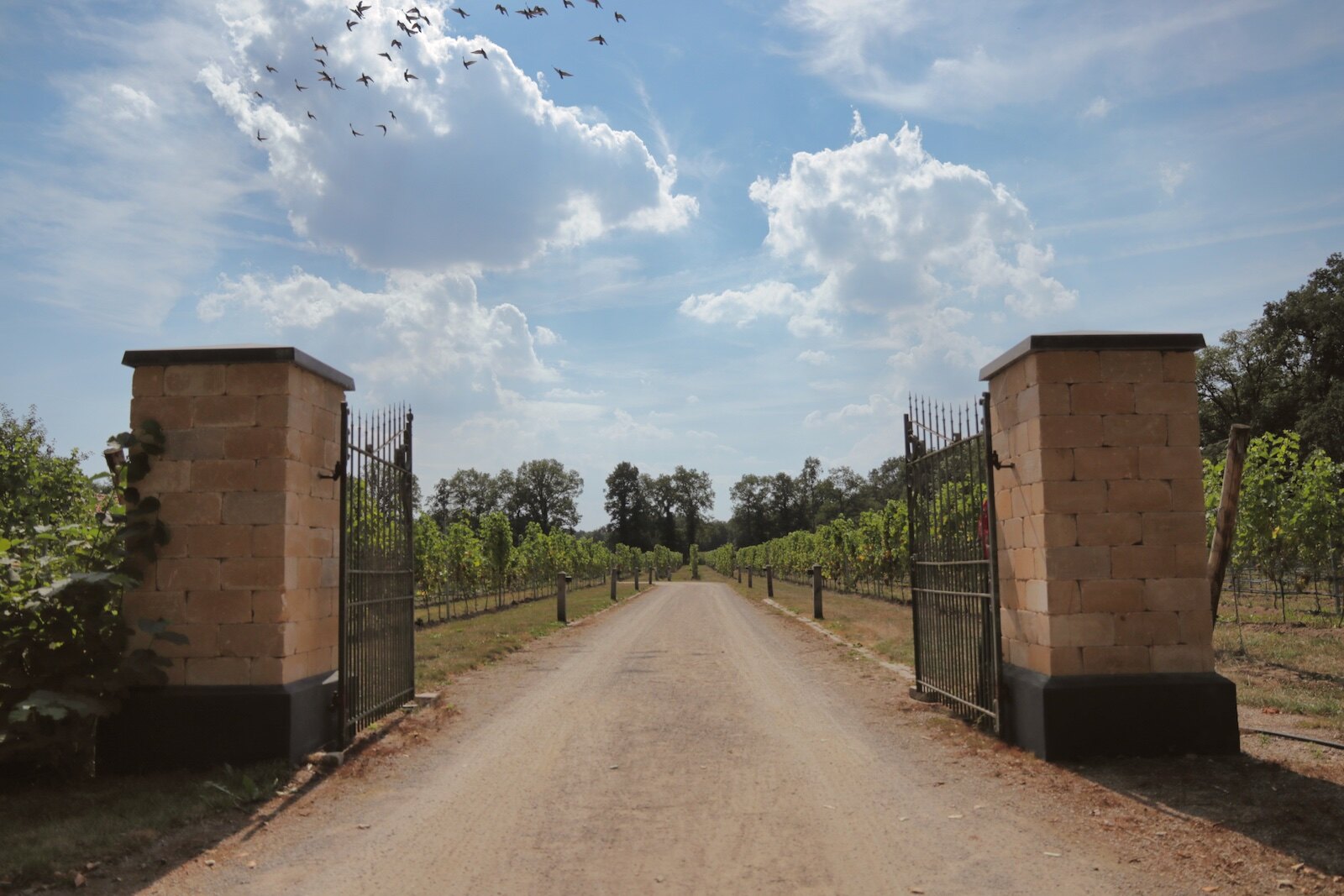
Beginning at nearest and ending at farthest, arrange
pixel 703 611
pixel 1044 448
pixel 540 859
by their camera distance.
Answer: pixel 540 859 → pixel 1044 448 → pixel 703 611

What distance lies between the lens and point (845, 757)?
273 inches

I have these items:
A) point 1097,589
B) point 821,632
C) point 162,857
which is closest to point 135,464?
point 162,857

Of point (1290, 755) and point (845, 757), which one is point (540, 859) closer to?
point (845, 757)

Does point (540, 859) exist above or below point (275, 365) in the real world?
below

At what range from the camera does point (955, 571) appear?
840 cm

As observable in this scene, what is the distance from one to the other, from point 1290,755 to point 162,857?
7.44m

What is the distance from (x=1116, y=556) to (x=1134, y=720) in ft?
3.91

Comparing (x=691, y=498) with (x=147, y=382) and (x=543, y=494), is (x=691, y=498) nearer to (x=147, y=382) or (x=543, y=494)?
(x=543, y=494)

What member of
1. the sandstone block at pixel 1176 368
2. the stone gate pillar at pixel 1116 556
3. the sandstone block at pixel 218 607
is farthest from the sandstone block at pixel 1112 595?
the sandstone block at pixel 218 607

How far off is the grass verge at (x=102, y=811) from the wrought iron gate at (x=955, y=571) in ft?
18.6

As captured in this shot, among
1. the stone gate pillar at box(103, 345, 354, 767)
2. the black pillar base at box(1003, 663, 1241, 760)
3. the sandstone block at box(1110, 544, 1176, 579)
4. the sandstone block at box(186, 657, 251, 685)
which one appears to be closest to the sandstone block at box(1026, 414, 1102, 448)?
the sandstone block at box(1110, 544, 1176, 579)

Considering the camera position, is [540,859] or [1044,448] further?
[1044,448]

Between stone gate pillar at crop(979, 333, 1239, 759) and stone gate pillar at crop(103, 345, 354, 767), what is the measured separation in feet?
18.6

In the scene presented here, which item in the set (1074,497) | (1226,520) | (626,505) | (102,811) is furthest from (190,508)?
(626,505)
